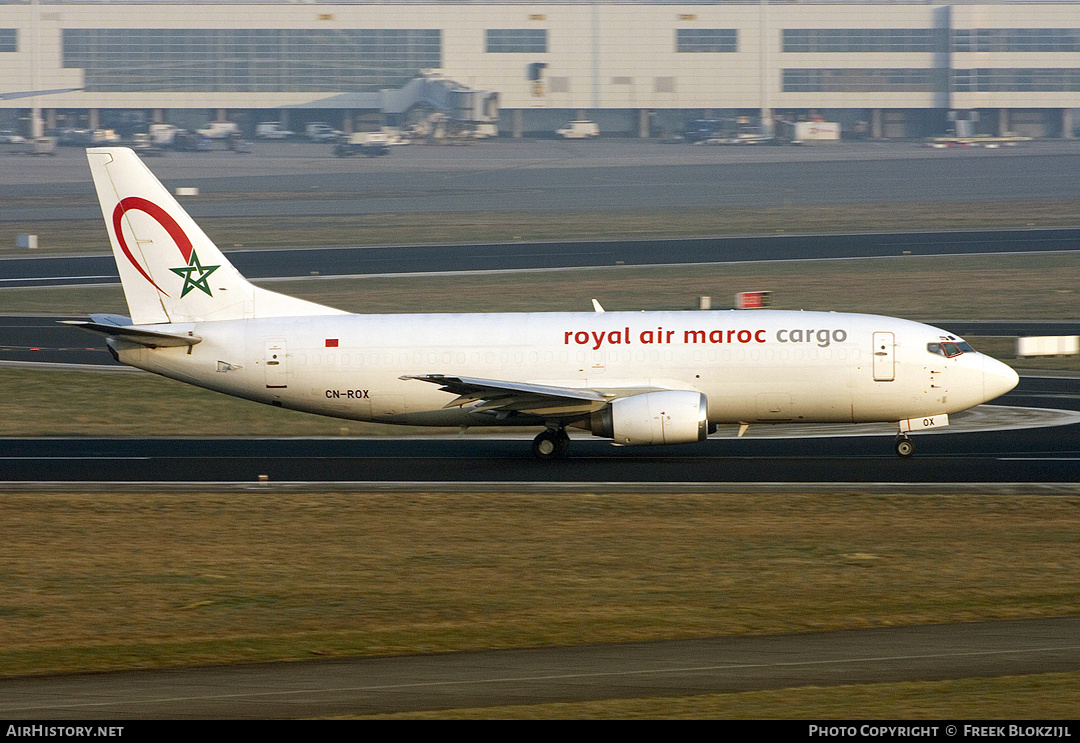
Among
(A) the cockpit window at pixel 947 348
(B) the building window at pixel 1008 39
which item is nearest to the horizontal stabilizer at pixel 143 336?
(A) the cockpit window at pixel 947 348

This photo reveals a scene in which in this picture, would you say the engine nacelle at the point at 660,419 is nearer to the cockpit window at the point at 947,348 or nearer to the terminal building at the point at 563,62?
the cockpit window at the point at 947,348

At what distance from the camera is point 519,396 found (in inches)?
1325

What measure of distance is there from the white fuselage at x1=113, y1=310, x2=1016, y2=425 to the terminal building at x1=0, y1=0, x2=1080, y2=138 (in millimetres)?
160595

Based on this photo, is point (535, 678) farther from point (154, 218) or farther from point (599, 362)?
point (154, 218)

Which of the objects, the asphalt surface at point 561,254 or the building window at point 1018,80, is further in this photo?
the building window at point 1018,80

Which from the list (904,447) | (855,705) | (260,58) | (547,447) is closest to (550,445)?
(547,447)

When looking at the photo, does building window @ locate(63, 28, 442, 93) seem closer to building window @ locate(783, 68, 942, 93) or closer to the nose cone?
building window @ locate(783, 68, 942, 93)

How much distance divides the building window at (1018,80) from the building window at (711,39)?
106 feet

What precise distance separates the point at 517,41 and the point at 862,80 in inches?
2035

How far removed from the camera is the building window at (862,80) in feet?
616

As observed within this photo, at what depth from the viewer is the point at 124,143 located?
580 feet

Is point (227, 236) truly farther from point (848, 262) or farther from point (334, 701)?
point (334, 701)

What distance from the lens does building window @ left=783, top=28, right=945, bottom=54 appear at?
187500mm

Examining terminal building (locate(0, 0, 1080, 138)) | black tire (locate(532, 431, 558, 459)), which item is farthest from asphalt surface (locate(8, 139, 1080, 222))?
black tire (locate(532, 431, 558, 459))
